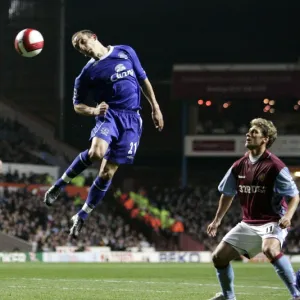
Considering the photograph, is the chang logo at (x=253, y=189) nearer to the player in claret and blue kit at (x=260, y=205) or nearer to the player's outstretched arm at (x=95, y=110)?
the player in claret and blue kit at (x=260, y=205)

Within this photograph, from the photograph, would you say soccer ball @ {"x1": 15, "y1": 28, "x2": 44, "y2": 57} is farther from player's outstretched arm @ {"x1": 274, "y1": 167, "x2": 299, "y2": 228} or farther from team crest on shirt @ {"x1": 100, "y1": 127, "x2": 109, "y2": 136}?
player's outstretched arm @ {"x1": 274, "y1": 167, "x2": 299, "y2": 228}

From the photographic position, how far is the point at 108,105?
11422mm

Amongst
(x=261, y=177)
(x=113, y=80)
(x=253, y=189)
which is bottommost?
(x=253, y=189)

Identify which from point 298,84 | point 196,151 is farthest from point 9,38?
point 298,84

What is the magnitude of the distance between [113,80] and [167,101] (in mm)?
34377

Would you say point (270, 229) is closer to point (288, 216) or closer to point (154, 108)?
point (288, 216)

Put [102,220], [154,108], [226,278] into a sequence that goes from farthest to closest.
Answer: [102,220]
[154,108]
[226,278]

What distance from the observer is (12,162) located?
37719mm

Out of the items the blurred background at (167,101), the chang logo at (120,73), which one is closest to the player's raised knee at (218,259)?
the chang logo at (120,73)

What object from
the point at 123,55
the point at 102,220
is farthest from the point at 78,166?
the point at 102,220

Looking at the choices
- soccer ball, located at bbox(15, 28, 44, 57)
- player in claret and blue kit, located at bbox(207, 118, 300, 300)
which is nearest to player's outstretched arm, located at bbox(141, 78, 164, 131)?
soccer ball, located at bbox(15, 28, 44, 57)

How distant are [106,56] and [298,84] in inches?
1187

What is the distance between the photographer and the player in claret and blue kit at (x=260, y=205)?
9.28m

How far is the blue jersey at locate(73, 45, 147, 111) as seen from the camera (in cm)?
1144
